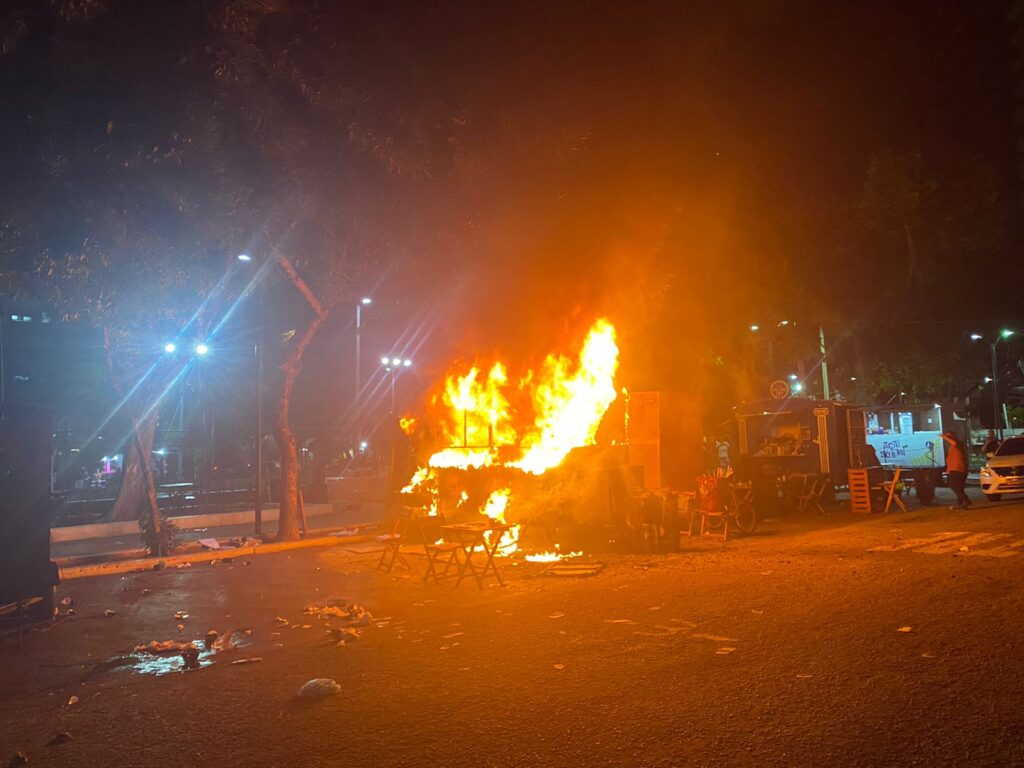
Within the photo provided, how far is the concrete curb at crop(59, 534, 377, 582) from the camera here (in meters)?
13.2

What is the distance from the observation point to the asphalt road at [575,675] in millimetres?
4582

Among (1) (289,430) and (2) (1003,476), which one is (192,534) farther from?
(2) (1003,476)

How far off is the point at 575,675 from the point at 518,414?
11930 mm

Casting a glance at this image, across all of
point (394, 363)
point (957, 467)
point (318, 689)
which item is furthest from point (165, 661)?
point (394, 363)

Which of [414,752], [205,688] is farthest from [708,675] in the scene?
[205,688]

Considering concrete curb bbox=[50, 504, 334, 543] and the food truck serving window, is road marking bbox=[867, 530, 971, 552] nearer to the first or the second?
concrete curb bbox=[50, 504, 334, 543]

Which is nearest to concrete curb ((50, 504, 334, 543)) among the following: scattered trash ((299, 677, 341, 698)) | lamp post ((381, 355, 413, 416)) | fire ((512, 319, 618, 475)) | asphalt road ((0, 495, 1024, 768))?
asphalt road ((0, 495, 1024, 768))

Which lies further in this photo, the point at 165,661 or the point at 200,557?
the point at 200,557

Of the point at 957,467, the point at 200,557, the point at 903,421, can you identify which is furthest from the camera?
the point at 903,421

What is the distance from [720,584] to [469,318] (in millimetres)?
12003

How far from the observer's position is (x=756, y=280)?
91.9 feet

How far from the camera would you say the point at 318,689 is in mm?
5871

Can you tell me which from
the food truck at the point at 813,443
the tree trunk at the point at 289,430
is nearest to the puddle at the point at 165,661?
the tree trunk at the point at 289,430

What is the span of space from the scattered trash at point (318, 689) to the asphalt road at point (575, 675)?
84mm
